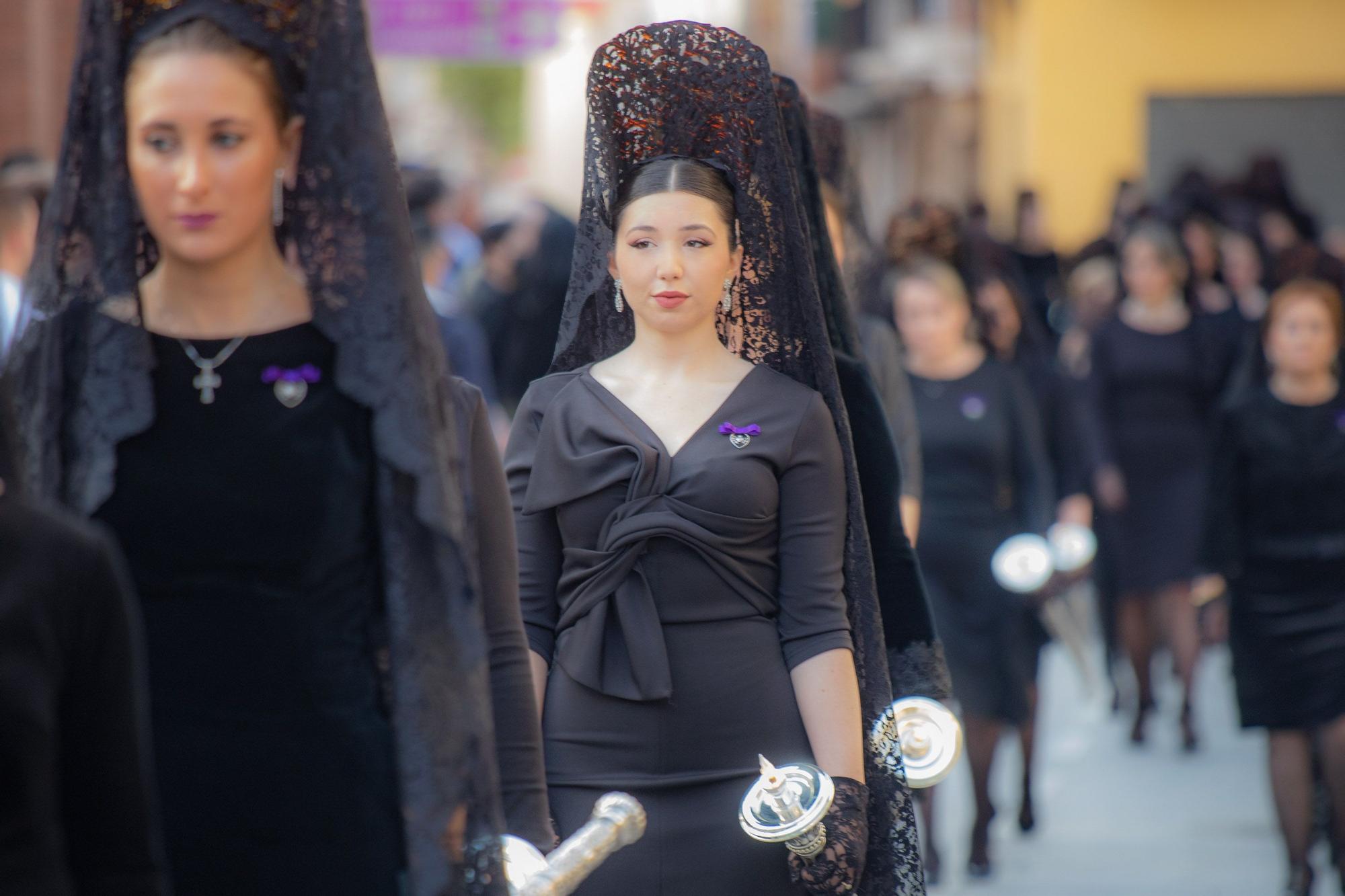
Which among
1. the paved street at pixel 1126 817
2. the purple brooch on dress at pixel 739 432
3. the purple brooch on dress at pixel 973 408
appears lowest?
the paved street at pixel 1126 817

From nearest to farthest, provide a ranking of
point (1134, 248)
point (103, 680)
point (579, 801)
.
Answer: point (103, 680) → point (579, 801) → point (1134, 248)

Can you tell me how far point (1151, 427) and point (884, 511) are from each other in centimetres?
590

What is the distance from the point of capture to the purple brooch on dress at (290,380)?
2604 millimetres

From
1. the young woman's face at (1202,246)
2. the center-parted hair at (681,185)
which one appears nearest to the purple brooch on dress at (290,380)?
the center-parted hair at (681,185)

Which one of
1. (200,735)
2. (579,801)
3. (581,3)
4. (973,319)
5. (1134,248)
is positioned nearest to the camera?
(200,735)

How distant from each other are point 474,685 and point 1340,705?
468 cm

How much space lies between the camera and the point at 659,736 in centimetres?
351

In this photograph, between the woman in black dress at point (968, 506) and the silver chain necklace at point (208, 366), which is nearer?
the silver chain necklace at point (208, 366)

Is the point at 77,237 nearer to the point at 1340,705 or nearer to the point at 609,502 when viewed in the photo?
the point at 609,502

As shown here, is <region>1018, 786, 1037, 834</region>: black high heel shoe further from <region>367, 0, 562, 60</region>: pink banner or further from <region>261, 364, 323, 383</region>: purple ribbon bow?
<region>367, 0, 562, 60</region>: pink banner

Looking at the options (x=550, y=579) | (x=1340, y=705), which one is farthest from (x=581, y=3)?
(x=550, y=579)

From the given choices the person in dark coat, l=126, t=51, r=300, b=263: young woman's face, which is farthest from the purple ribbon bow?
the person in dark coat

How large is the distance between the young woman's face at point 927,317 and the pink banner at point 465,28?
951cm

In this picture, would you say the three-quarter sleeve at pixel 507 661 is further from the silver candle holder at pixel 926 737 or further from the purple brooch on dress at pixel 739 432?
the silver candle holder at pixel 926 737
